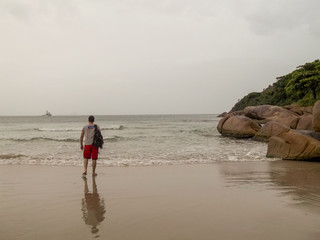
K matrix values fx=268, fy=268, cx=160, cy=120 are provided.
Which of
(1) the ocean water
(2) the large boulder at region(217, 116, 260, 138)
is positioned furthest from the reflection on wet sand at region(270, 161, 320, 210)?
(2) the large boulder at region(217, 116, 260, 138)

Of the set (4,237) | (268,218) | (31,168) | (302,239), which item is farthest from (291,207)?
(31,168)

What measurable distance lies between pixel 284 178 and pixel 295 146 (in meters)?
4.15

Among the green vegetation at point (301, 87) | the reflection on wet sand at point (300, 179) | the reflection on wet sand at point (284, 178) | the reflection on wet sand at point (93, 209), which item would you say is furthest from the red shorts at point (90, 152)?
the green vegetation at point (301, 87)

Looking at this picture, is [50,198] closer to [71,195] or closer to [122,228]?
[71,195]

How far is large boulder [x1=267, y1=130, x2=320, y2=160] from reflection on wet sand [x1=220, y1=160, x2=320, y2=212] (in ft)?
1.77

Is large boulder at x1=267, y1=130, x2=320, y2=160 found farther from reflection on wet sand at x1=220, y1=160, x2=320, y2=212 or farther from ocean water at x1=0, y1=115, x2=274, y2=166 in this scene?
ocean water at x1=0, y1=115, x2=274, y2=166

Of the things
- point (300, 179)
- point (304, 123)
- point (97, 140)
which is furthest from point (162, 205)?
point (304, 123)

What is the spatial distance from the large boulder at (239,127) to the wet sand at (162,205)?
1275cm

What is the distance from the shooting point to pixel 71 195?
545cm

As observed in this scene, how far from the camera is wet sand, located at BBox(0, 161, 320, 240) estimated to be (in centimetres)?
348

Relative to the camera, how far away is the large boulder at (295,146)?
1016 centimetres

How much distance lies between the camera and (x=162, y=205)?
4672mm

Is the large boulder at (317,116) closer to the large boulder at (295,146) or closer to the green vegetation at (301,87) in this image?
the large boulder at (295,146)

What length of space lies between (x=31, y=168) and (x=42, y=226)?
578 cm
